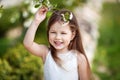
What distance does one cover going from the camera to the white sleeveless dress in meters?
4.95

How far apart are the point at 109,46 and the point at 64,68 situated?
292 inches

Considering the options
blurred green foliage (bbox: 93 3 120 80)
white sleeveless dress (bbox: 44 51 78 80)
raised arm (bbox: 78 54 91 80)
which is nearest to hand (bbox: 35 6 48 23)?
white sleeveless dress (bbox: 44 51 78 80)

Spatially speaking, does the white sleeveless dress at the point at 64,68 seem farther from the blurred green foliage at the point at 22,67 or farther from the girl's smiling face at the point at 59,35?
the blurred green foliage at the point at 22,67

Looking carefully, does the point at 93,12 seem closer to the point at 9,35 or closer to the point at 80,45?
the point at 9,35

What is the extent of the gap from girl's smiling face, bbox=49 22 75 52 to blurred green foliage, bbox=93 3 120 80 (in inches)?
176

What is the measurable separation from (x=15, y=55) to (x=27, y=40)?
301cm

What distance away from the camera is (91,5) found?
10883mm

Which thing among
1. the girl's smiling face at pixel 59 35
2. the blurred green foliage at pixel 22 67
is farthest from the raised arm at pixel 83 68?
the blurred green foliage at pixel 22 67

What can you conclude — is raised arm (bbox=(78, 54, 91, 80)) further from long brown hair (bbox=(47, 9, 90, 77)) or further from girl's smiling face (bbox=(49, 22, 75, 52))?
girl's smiling face (bbox=(49, 22, 75, 52))

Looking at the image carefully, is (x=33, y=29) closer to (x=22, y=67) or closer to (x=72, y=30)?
(x=72, y=30)

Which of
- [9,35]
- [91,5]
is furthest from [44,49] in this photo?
[9,35]

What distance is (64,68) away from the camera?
497 cm

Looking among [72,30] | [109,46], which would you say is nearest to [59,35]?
[72,30]

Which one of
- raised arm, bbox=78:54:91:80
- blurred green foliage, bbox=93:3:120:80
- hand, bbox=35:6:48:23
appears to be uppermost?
hand, bbox=35:6:48:23
